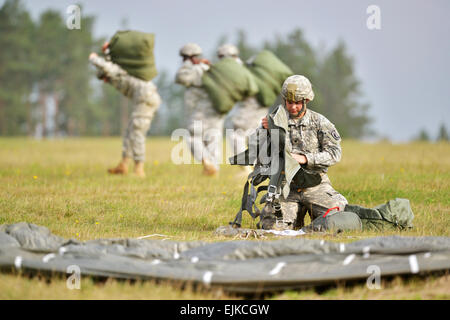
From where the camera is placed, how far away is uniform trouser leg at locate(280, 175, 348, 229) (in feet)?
23.9

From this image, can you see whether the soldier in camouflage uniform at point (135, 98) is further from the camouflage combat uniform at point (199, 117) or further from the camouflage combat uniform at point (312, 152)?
the camouflage combat uniform at point (312, 152)

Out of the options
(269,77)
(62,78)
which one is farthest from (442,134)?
(62,78)

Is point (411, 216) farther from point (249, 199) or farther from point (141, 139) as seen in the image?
point (141, 139)

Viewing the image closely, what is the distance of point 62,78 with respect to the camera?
55.8 metres

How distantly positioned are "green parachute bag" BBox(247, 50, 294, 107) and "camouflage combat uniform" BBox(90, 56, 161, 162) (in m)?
2.37

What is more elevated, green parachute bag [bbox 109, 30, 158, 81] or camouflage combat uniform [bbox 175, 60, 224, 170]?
green parachute bag [bbox 109, 30, 158, 81]

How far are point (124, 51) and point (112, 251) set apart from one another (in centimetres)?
805

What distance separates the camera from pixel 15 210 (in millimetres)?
8445

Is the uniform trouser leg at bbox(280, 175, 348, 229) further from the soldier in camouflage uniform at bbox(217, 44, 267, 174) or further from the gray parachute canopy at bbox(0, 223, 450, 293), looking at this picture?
the soldier in camouflage uniform at bbox(217, 44, 267, 174)

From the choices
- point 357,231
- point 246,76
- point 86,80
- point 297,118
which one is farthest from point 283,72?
point 86,80

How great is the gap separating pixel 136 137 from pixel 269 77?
10.6 ft

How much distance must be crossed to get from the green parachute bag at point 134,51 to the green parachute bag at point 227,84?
4.33 feet

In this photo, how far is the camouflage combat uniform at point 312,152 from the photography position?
→ 7.23 meters

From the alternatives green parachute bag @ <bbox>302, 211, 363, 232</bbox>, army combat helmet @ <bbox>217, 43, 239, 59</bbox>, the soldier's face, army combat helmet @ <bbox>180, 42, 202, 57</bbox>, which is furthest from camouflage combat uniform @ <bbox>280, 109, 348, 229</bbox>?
army combat helmet @ <bbox>217, 43, 239, 59</bbox>
